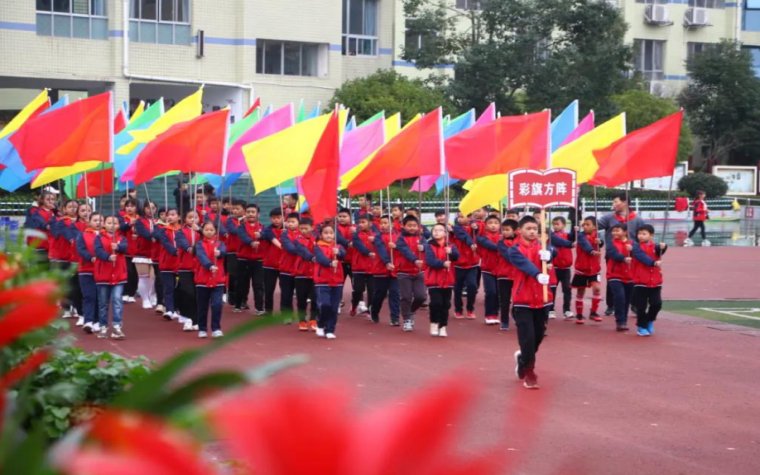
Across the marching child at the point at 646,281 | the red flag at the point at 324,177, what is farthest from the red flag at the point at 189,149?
the marching child at the point at 646,281

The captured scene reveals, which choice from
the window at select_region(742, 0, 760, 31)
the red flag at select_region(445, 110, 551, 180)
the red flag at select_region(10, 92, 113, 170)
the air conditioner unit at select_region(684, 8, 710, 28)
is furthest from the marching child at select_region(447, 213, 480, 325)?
the window at select_region(742, 0, 760, 31)

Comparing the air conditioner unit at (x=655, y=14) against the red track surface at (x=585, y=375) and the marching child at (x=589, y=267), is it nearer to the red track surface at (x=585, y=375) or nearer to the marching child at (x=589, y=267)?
the red track surface at (x=585, y=375)

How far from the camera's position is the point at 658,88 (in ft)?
177

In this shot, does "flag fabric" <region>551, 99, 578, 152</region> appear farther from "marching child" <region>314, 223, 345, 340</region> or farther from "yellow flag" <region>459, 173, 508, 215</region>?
"marching child" <region>314, 223, 345, 340</region>

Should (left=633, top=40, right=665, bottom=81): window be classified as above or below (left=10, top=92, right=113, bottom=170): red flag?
above

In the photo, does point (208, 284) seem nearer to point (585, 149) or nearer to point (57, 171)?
point (57, 171)

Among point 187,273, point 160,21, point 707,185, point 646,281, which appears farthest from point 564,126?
point 707,185

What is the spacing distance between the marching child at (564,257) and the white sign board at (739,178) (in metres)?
32.9

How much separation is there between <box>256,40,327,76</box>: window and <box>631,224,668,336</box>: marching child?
26.5m

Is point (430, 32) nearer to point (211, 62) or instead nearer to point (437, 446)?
point (211, 62)

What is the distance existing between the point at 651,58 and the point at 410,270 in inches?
1713

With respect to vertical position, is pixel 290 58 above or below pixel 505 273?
above

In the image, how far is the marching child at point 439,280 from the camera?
1491 centimetres

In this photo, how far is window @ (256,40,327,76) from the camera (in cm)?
4003
